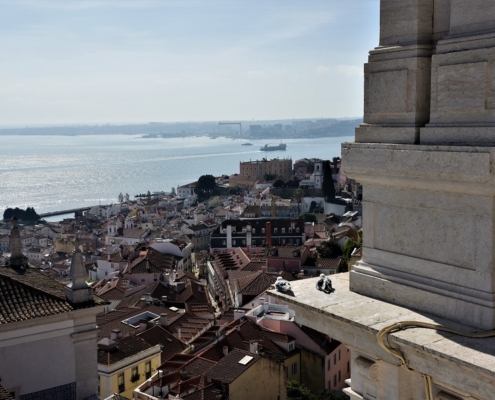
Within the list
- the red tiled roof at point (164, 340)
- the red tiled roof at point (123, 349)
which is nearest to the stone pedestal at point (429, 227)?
the red tiled roof at point (123, 349)

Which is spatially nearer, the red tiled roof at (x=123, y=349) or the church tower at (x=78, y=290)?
the church tower at (x=78, y=290)

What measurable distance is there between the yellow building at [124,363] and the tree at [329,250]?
18.3 m

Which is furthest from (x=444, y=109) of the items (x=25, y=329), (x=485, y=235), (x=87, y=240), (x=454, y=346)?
(x=87, y=240)

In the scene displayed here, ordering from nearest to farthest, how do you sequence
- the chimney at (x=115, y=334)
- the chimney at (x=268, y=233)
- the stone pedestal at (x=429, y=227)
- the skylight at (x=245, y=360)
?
the stone pedestal at (x=429, y=227)
the skylight at (x=245, y=360)
the chimney at (x=115, y=334)
the chimney at (x=268, y=233)

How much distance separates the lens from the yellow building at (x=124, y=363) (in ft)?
50.2

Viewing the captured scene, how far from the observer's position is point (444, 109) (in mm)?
2127

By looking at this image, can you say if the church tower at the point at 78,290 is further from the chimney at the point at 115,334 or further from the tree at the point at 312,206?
the tree at the point at 312,206

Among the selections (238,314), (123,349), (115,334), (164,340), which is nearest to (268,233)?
(238,314)

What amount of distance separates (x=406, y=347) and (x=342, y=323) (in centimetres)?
30

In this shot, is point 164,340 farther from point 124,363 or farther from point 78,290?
point 78,290

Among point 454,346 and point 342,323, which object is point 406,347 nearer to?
point 454,346

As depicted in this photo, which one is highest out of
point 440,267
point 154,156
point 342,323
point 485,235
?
point 485,235

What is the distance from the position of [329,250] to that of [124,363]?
65.9 feet

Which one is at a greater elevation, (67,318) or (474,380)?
(474,380)
